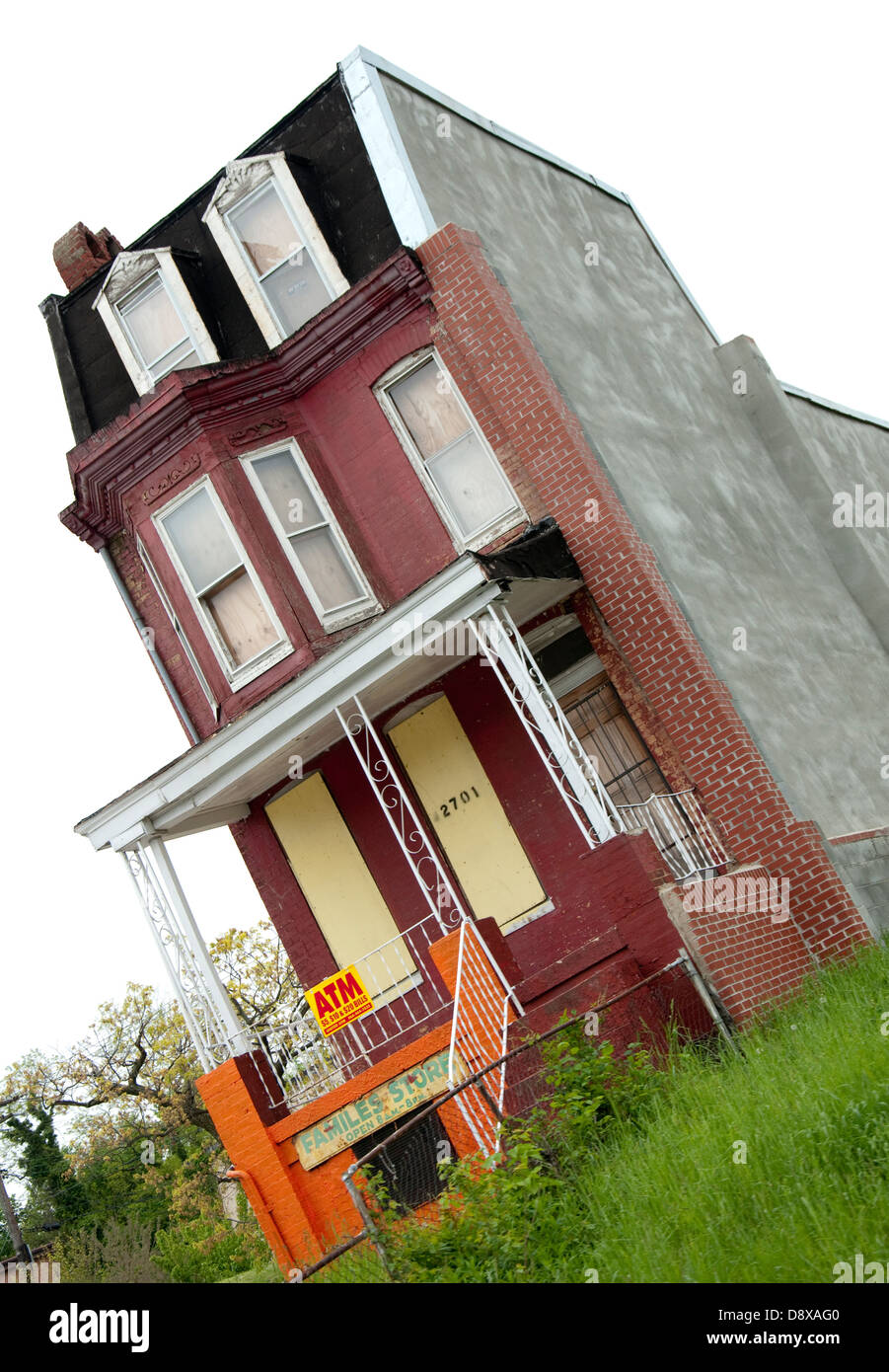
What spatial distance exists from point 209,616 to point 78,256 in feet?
20.0

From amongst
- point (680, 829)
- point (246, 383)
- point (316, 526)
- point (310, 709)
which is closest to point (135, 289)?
point (246, 383)

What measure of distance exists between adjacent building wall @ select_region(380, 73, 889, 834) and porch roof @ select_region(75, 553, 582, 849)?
1989mm

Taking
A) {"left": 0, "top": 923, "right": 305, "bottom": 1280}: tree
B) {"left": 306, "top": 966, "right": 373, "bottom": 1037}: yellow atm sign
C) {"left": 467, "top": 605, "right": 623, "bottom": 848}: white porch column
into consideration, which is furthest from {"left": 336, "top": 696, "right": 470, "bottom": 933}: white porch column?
{"left": 0, "top": 923, "right": 305, "bottom": 1280}: tree

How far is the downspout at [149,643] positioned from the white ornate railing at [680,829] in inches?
213

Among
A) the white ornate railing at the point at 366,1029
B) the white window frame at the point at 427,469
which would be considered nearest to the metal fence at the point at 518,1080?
the white ornate railing at the point at 366,1029

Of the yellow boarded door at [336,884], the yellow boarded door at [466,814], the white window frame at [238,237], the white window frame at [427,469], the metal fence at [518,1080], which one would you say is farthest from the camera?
the white window frame at [238,237]

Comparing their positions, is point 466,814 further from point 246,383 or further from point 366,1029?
point 246,383

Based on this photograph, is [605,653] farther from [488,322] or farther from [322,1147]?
[322,1147]

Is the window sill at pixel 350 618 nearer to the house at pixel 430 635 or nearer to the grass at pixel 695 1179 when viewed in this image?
the house at pixel 430 635

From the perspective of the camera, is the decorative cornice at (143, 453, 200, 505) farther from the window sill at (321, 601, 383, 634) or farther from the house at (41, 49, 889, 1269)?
the window sill at (321, 601, 383, 634)

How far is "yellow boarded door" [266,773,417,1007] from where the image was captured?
1298 cm

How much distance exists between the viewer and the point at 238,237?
568 inches

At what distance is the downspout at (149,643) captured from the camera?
14164 millimetres

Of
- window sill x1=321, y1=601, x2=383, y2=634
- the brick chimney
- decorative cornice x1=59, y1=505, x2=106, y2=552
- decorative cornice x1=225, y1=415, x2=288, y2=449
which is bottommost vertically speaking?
window sill x1=321, y1=601, x2=383, y2=634
